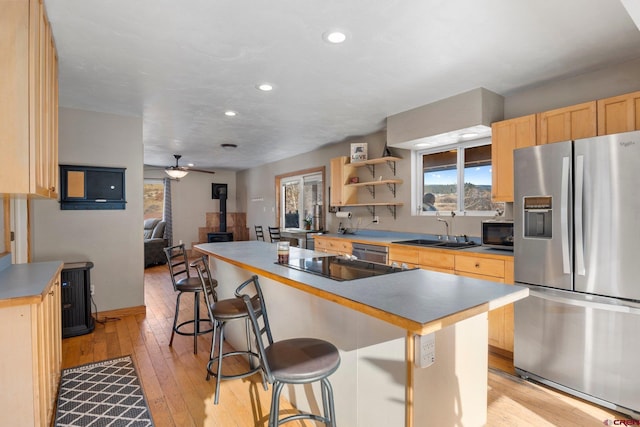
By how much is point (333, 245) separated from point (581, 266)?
3055mm

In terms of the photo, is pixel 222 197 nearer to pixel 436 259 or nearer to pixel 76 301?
pixel 76 301

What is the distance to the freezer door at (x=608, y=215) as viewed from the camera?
2031mm

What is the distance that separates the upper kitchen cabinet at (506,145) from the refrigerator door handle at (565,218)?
63 centimetres

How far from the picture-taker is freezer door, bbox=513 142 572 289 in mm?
2316

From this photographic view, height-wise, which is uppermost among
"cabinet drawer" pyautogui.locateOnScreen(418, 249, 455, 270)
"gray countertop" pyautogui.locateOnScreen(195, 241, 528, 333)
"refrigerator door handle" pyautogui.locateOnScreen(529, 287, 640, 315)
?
"gray countertop" pyautogui.locateOnScreen(195, 241, 528, 333)

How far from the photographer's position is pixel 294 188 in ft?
24.0

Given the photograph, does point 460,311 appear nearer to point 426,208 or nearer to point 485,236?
point 485,236

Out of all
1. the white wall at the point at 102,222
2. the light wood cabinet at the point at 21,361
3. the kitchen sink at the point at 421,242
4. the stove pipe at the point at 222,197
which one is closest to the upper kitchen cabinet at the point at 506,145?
the kitchen sink at the point at 421,242

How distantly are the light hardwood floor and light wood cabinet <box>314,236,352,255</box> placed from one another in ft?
6.91

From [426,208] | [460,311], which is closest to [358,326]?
[460,311]

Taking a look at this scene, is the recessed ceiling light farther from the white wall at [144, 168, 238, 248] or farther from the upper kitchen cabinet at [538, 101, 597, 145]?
the white wall at [144, 168, 238, 248]

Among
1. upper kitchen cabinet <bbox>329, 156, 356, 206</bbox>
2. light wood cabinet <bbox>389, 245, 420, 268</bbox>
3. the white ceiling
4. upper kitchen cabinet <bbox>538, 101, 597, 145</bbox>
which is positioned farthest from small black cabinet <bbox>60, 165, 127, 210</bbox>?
upper kitchen cabinet <bbox>538, 101, 597, 145</bbox>

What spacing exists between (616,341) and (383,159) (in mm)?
2969

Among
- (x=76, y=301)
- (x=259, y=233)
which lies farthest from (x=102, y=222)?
(x=259, y=233)
